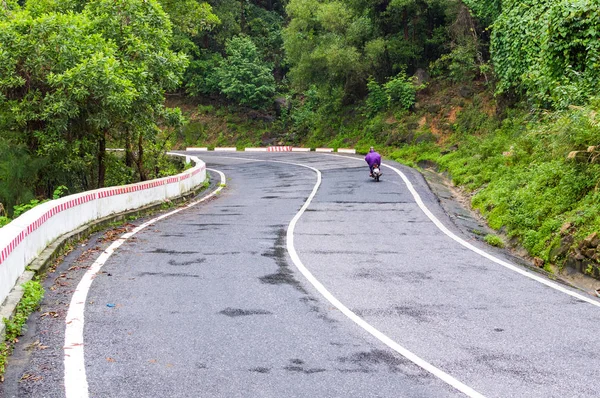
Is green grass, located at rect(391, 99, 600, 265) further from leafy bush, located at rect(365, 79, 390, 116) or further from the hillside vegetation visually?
leafy bush, located at rect(365, 79, 390, 116)

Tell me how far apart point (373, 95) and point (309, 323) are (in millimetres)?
37607

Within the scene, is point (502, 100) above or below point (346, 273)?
above

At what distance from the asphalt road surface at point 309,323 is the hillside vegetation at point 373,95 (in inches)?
124

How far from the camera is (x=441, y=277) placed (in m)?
9.88

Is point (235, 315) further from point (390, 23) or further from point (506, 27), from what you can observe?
point (390, 23)

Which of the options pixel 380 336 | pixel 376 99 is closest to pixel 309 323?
pixel 380 336

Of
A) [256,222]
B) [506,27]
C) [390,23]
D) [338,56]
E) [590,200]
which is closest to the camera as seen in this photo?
[590,200]

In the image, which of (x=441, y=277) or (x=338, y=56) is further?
(x=338, y=56)

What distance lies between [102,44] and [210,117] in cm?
3978

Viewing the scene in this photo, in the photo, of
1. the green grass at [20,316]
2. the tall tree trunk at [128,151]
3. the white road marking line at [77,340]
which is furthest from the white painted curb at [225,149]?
the green grass at [20,316]

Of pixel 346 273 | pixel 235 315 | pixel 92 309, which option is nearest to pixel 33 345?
pixel 92 309

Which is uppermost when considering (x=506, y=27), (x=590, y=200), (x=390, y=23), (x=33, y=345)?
(x=390, y=23)

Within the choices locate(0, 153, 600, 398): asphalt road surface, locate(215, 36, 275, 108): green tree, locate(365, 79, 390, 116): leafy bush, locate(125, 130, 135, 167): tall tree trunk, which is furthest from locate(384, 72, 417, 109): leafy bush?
locate(0, 153, 600, 398): asphalt road surface

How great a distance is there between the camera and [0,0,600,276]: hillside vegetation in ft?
49.7
